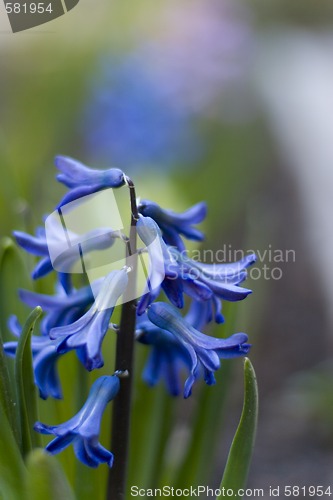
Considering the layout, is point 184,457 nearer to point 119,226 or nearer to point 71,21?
point 119,226

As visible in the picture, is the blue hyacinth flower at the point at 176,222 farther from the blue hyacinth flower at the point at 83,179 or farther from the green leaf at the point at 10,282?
the green leaf at the point at 10,282

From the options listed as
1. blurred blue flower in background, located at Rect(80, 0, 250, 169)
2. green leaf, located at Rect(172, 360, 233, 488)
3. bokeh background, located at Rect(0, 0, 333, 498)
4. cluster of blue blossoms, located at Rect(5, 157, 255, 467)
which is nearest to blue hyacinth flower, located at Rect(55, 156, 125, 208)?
cluster of blue blossoms, located at Rect(5, 157, 255, 467)

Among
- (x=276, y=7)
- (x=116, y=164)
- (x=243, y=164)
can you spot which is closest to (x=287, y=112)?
(x=243, y=164)

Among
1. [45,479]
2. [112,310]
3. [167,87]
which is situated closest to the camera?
[45,479]

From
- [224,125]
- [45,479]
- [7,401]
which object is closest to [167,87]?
[224,125]

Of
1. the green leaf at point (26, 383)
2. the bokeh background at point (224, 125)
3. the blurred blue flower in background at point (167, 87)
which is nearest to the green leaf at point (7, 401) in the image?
the green leaf at point (26, 383)

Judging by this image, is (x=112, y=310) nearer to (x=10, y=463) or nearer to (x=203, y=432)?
(x=10, y=463)

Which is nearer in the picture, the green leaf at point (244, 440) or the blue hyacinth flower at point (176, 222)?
the green leaf at point (244, 440)
